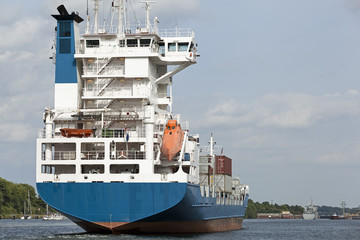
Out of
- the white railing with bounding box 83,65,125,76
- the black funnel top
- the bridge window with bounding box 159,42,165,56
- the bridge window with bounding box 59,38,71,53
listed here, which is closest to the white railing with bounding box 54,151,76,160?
the white railing with bounding box 83,65,125,76

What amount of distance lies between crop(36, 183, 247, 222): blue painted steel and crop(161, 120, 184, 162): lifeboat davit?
2.25 metres

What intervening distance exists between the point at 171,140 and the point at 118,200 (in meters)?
4.52

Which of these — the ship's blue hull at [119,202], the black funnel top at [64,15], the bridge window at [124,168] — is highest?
the black funnel top at [64,15]

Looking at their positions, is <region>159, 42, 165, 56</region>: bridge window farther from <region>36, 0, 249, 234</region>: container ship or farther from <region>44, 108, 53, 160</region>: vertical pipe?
<region>44, 108, 53, 160</region>: vertical pipe

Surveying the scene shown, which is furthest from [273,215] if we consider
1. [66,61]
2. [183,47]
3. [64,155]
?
[64,155]

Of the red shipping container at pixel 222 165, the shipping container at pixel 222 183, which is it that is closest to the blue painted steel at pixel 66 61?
the shipping container at pixel 222 183

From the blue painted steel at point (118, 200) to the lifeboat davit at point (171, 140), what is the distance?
88.6 inches

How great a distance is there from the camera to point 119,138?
37.9 meters

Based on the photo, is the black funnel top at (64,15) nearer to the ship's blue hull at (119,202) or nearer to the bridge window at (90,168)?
the bridge window at (90,168)

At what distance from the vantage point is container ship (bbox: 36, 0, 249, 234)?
3672 cm

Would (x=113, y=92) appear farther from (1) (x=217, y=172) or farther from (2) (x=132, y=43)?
(1) (x=217, y=172)

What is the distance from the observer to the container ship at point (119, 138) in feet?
120

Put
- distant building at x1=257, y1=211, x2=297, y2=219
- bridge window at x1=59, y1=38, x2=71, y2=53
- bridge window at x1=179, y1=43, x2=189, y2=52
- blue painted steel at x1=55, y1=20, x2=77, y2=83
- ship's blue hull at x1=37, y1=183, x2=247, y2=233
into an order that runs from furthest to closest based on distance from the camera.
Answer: distant building at x1=257, y1=211, x2=297, y2=219 → bridge window at x1=179, y1=43, x2=189, y2=52 → bridge window at x1=59, y1=38, x2=71, y2=53 → blue painted steel at x1=55, y1=20, x2=77, y2=83 → ship's blue hull at x1=37, y1=183, x2=247, y2=233

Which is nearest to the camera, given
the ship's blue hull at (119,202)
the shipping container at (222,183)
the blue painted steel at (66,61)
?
the ship's blue hull at (119,202)
